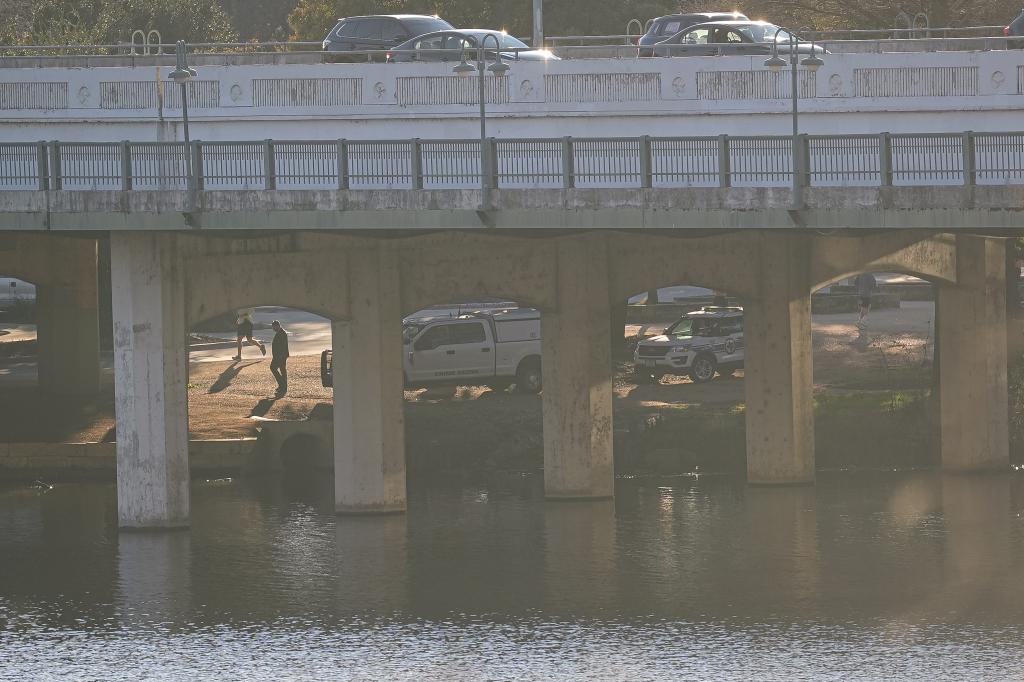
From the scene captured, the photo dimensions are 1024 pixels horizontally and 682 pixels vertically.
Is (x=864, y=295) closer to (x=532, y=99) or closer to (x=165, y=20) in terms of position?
(x=532, y=99)

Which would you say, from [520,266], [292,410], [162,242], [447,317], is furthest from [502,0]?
[162,242]

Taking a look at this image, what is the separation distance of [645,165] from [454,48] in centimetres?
724

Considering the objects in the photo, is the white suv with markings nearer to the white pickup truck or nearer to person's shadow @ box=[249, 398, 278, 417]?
the white pickup truck

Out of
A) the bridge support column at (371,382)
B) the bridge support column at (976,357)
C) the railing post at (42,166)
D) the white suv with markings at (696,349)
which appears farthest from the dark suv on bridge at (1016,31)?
the railing post at (42,166)

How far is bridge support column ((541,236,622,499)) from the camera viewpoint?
3272 centimetres

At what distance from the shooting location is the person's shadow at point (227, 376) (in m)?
42.0

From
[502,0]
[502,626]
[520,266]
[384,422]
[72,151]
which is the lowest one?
[502,626]

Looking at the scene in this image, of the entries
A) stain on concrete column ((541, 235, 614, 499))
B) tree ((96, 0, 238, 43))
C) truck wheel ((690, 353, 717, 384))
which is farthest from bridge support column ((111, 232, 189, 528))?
tree ((96, 0, 238, 43))

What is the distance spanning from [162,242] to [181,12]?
3288 centimetres

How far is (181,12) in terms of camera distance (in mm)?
61000

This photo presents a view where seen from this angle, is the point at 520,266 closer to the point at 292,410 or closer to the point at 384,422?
the point at 384,422

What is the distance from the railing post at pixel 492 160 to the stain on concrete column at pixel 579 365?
4933 mm

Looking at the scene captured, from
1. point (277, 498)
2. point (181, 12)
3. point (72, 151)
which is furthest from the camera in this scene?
point (181, 12)

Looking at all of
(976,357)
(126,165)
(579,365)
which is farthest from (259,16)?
(126,165)
